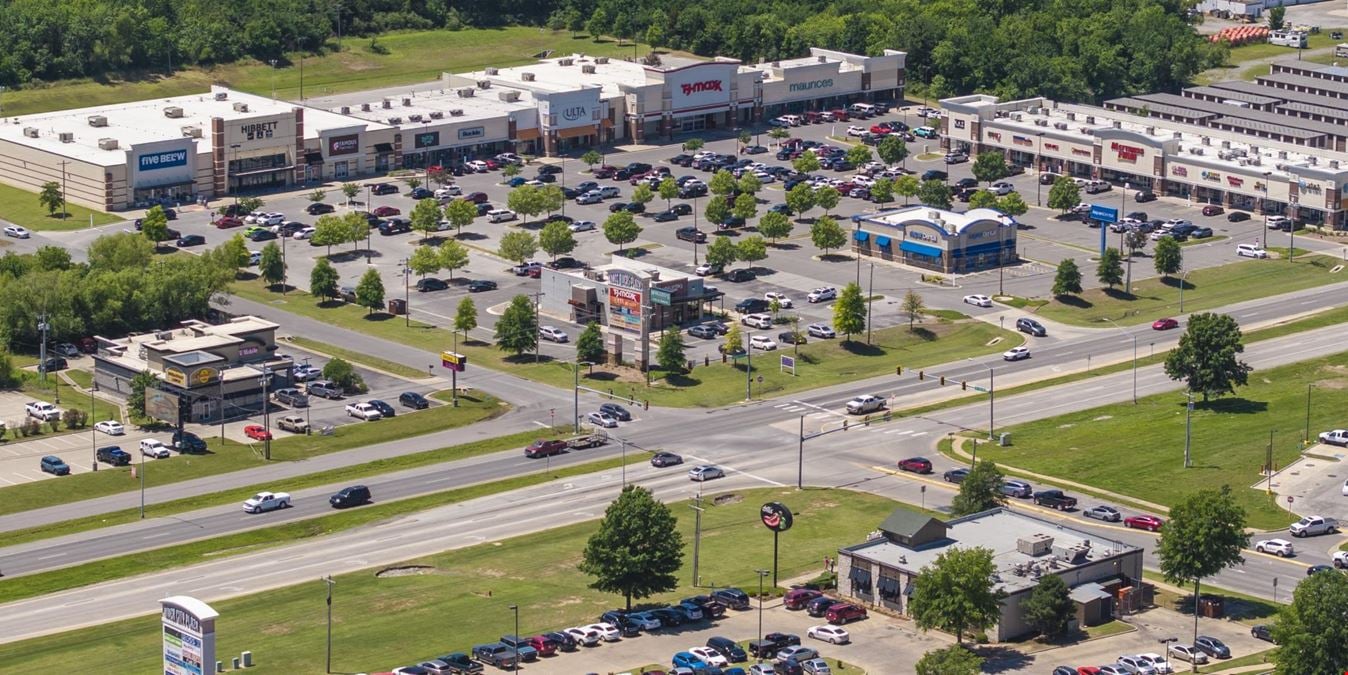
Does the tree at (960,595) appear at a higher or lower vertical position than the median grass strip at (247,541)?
higher

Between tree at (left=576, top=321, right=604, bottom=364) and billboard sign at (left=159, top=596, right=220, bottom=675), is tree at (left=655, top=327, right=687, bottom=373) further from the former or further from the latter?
billboard sign at (left=159, top=596, right=220, bottom=675)

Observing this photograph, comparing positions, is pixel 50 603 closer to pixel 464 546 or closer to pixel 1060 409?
pixel 464 546

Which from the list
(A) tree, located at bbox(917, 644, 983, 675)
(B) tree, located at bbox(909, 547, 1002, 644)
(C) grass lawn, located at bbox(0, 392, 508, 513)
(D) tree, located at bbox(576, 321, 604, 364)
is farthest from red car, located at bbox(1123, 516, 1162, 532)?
(D) tree, located at bbox(576, 321, 604, 364)

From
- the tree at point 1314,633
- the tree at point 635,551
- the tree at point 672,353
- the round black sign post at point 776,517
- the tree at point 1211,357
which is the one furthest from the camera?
the tree at point 672,353

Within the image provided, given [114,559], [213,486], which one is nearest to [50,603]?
[114,559]

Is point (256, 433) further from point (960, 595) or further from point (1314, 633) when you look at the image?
point (1314, 633)

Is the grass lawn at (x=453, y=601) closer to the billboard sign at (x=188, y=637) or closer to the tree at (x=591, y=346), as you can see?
the billboard sign at (x=188, y=637)

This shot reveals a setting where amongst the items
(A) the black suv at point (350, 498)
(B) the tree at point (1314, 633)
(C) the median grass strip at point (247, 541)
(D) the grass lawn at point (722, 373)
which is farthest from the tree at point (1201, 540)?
(A) the black suv at point (350, 498)
